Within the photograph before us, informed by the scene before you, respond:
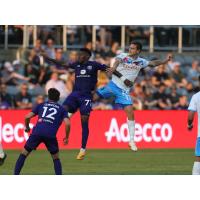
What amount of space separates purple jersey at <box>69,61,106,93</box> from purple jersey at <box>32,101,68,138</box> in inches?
140

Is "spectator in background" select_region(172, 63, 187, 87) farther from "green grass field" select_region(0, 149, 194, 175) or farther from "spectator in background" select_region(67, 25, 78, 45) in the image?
"green grass field" select_region(0, 149, 194, 175)

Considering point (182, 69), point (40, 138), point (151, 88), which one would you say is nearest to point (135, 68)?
point (40, 138)

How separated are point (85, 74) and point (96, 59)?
11548 millimetres

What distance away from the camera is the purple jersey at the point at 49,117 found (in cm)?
1409

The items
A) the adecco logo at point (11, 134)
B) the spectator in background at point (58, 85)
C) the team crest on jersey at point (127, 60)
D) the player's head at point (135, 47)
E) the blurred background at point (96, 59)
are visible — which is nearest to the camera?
the player's head at point (135, 47)

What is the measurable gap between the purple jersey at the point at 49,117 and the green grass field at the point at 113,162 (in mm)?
2152

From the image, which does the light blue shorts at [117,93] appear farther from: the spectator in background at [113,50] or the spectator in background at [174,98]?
the spectator in background at [113,50]

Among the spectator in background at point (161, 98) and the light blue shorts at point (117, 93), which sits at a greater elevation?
the light blue shorts at point (117, 93)

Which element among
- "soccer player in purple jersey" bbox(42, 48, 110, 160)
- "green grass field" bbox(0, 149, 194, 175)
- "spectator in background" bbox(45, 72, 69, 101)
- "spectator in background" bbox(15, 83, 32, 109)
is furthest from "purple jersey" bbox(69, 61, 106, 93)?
"spectator in background" bbox(15, 83, 32, 109)

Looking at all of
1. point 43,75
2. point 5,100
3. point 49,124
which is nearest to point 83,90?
point 49,124

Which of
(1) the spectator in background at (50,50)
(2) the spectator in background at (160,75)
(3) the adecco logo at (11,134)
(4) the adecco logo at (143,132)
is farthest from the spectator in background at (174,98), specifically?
(3) the adecco logo at (11,134)

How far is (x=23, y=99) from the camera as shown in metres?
27.8
